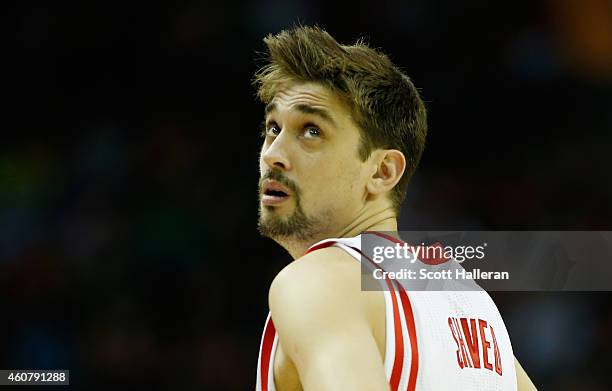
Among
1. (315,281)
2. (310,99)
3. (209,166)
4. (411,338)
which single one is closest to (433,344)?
(411,338)

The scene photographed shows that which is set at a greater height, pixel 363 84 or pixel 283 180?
pixel 363 84

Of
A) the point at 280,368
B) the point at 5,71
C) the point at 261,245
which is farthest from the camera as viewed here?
the point at 5,71

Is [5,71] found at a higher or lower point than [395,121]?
higher

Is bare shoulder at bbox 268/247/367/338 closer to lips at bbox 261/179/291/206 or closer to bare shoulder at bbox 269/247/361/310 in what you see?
bare shoulder at bbox 269/247/361/310

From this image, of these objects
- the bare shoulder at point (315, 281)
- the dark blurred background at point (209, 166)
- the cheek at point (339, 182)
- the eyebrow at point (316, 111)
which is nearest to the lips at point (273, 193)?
the cheek at point (339, 182)

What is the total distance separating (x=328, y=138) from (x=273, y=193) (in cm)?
24

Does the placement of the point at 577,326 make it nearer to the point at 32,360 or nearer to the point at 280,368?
the point at 32,360

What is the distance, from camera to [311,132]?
2.72 metres

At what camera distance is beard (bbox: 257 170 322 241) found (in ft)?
8.90

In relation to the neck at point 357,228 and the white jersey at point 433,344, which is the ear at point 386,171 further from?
the white jersey at point 433,344

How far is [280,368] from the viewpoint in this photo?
2301 mm

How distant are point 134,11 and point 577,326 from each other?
4.32 m

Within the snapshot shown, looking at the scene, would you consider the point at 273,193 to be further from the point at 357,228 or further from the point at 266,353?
the point at 266,353

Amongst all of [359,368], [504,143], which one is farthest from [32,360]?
[359,368]
